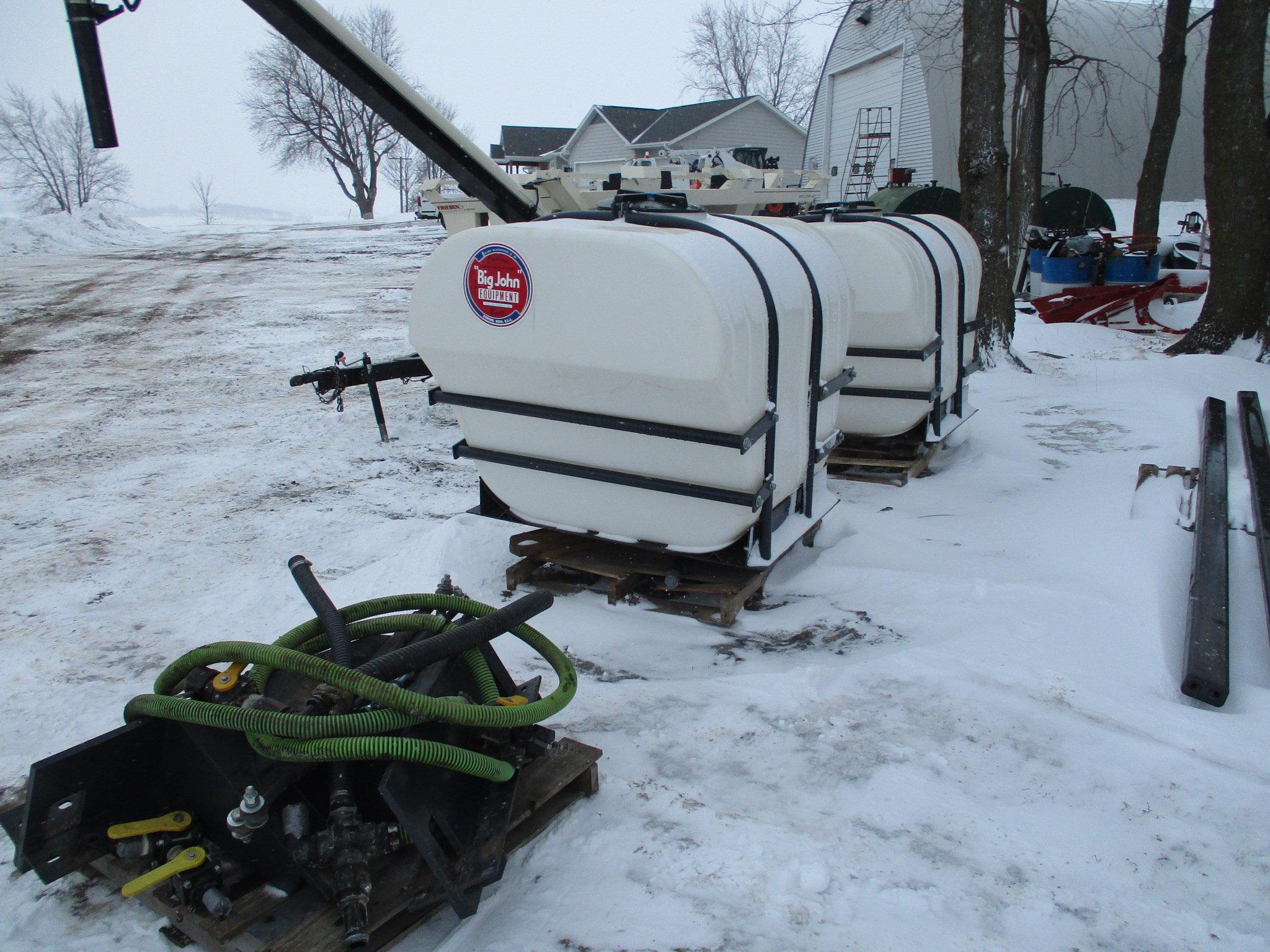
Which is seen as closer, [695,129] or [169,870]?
[169,870]

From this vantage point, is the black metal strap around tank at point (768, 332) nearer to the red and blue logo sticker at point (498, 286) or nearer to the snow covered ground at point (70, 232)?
the red and blue logo sticker at point (498, 286)

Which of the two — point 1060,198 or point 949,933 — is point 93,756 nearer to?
point 949,933

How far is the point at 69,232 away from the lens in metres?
22.5

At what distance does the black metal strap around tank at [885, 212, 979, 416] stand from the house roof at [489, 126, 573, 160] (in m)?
44.3

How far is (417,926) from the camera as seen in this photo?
2.10 meters

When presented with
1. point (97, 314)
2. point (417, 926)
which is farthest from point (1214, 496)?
point (97, 314)

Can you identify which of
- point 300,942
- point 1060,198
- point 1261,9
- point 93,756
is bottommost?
point 300,942

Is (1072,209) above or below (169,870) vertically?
above

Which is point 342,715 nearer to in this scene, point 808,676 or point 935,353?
point 808,676

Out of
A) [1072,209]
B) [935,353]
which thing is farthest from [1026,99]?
[935,353]

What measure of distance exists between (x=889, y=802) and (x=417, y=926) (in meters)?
1.35

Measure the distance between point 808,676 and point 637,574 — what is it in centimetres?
101

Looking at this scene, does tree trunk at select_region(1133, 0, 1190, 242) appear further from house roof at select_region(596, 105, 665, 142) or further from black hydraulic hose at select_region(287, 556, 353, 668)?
house roof at select_region(596, 105, 665, 142)

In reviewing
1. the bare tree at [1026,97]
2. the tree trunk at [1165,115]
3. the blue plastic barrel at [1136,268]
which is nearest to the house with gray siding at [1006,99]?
the tree trunk at [1165,115]
